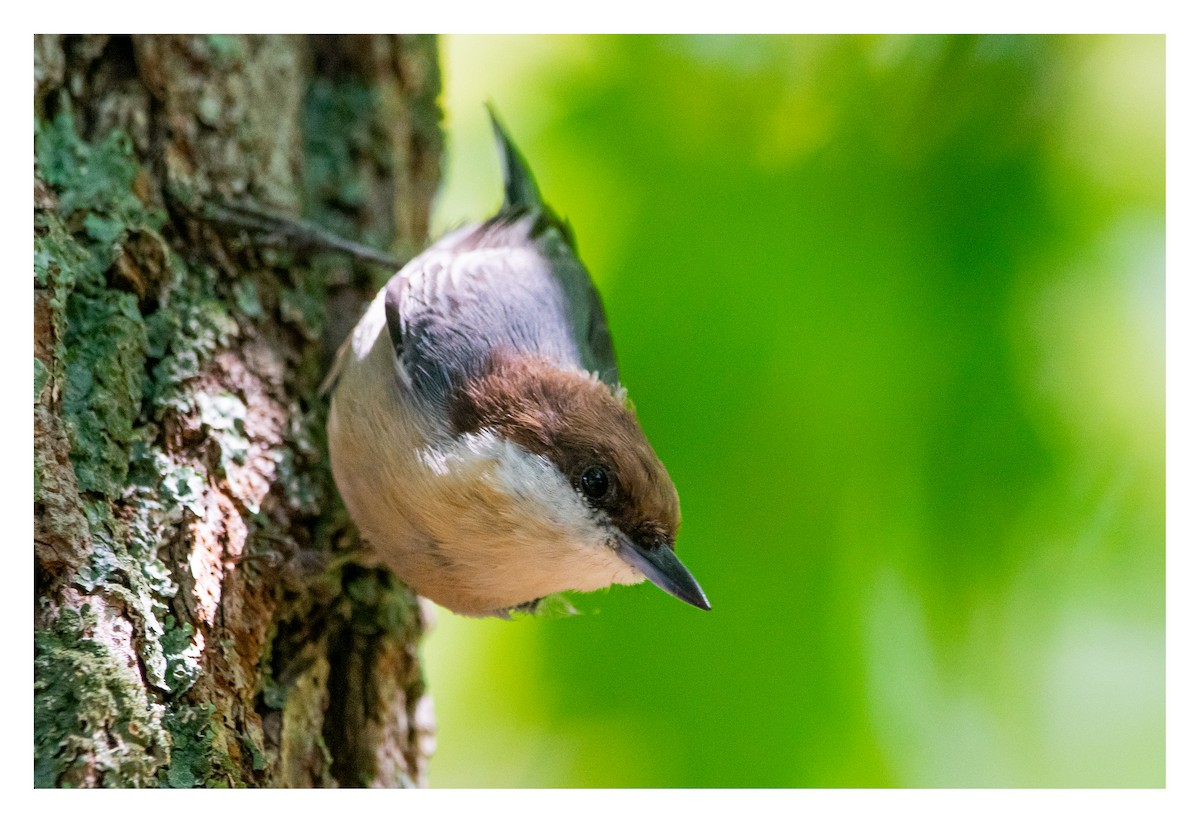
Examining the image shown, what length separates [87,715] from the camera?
1.35 metres

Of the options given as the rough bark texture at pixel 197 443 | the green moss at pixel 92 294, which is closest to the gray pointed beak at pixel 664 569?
the rough bark texture at pixel 197 443

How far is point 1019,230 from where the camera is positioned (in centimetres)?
215

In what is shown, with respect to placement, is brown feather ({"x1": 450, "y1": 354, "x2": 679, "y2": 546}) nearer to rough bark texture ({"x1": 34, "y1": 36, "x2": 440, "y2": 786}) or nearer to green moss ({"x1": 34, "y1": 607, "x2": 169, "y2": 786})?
rough bark texture ({"x1": 34, "y1": 36, "x2": 440, "y2": 786})

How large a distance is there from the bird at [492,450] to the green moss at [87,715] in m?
0.55

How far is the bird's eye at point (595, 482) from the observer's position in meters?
1.68

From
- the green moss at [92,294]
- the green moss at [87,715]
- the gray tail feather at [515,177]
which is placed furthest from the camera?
the gray tail feather at [515,177]

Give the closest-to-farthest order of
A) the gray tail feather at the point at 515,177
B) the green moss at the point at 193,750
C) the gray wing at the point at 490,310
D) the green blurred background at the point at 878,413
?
the green moss at the point at 193,750
the gray wing at the point at 490,310
the green blurred background at the point at 878,413
the gray tail feather at the point at 515,177

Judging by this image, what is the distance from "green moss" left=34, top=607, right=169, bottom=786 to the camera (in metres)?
1.33

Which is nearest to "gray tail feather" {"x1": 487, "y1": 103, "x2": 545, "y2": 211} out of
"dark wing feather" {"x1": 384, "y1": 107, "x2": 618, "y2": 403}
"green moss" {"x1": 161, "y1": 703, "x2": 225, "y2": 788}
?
"dark wing feather" {"x1": 384, "y1": 107, "x2": 618, "y2": 403}

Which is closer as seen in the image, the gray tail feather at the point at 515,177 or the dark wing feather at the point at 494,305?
the dark wing feather at the point at 494,305

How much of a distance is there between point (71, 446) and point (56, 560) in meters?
0.20

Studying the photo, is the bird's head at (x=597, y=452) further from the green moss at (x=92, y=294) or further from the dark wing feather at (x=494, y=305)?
the green moss at (x=92, y=294)

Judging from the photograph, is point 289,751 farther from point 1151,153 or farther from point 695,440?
point 1151,153
